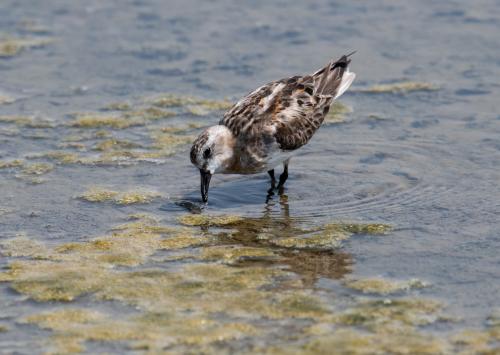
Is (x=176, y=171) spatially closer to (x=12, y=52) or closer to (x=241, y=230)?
(x=241, y=230)

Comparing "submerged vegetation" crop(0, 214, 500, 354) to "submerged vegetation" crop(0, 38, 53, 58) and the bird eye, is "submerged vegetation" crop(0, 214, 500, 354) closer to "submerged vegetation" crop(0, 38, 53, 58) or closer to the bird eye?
the bird eye

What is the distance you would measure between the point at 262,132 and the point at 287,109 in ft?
1.64

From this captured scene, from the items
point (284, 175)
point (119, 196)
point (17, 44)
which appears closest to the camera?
point (119, 196)

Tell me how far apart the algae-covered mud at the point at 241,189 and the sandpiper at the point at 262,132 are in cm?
39

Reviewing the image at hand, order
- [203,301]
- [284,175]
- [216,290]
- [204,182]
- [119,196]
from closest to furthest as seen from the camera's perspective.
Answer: [203,301]
[216,290]
[204,182]
[119,196]
[284,175]

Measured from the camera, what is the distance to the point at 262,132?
436 inches

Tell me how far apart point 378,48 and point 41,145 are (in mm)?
5448

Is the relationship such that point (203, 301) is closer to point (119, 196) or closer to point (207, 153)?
point (207, 153)

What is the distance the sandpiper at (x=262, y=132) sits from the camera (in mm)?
10766

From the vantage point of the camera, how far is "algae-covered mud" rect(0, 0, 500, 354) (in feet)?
26.8

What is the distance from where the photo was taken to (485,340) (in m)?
7.77

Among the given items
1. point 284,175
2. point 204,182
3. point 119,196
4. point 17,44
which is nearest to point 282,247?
point 204,182

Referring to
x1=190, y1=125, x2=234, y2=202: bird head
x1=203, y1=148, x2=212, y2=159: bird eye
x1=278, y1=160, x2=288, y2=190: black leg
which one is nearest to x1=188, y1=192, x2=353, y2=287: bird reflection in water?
x1=278, y1=160, x2=288, y2=190: black leg

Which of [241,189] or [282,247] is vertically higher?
[241,189]
